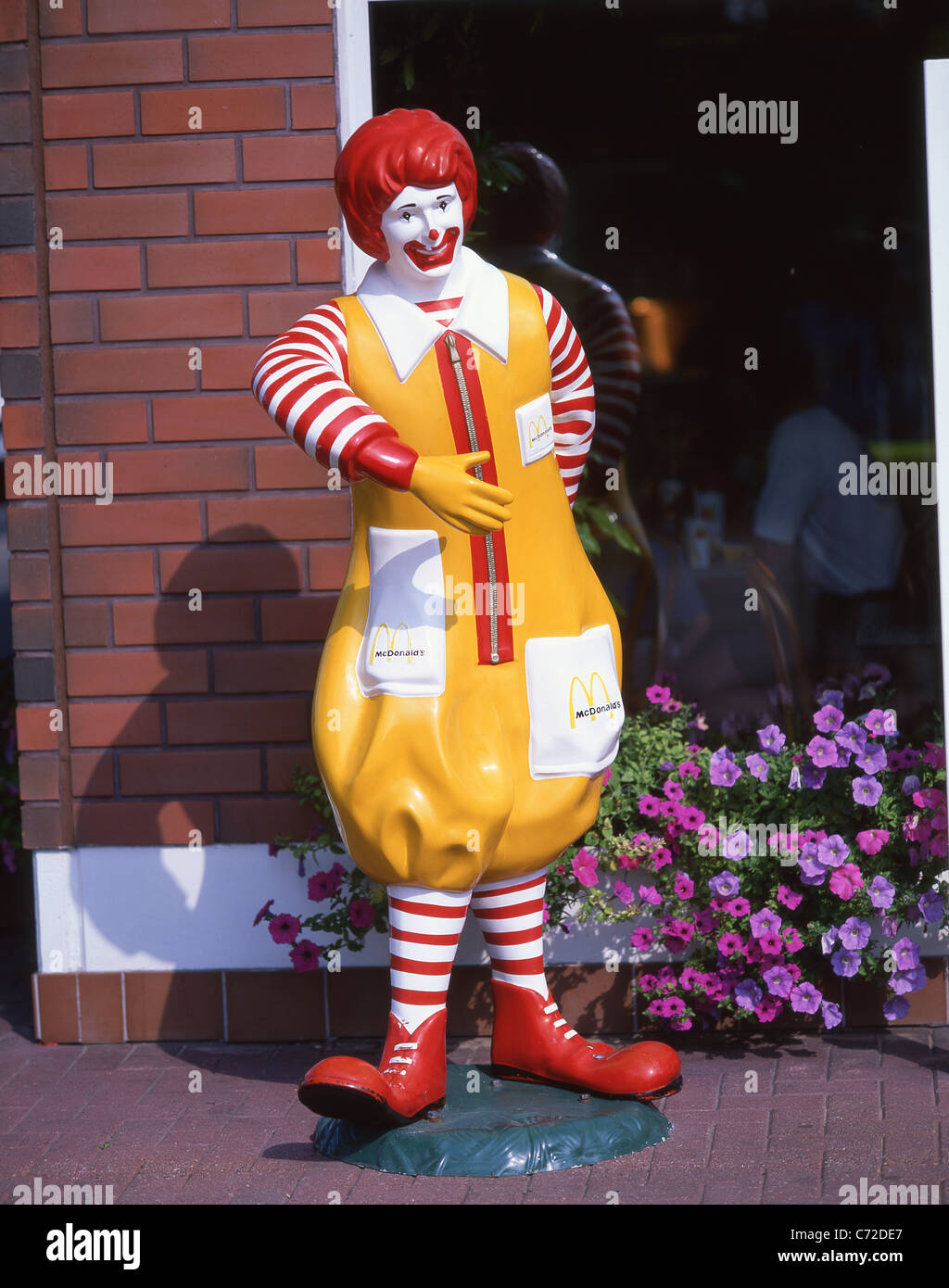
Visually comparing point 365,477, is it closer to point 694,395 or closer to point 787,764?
point 787,764

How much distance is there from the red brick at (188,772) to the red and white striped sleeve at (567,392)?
1287mm

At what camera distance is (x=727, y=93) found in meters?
4.86

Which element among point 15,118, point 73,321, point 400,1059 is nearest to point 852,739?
point 400,1059

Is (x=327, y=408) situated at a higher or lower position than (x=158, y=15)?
lower

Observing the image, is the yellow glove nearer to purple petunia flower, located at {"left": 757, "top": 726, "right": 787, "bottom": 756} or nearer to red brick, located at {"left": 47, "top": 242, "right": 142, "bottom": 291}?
purple petunia flower, located at {"left": 757, "top": 726, "right": 787, "bottom": 756}

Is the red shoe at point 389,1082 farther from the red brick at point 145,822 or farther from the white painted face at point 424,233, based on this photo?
the white painted face at point 424,233

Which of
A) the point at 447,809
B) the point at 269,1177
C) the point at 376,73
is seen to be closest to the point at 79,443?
the point at 376,73

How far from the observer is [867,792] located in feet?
13.5

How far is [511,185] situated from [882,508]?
1.60 meters

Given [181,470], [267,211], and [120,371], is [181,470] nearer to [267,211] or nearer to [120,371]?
[120,371]

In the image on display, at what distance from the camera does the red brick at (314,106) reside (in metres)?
4.30

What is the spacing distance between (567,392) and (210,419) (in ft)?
3.85

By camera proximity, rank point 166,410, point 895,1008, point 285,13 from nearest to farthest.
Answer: point 895,1008
point 285,13
point 166,410

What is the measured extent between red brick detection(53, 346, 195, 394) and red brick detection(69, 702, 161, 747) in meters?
0.89
